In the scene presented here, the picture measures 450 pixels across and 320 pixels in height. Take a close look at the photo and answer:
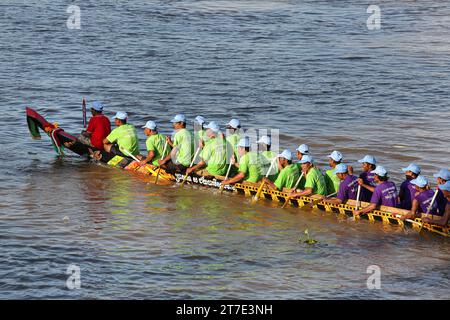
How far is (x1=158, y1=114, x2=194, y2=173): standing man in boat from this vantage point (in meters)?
24.2

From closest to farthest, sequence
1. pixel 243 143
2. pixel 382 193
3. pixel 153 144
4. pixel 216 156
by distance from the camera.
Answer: pixel 382 193 < pixel 243 143 < pixel 216 156 < pixel 153 144

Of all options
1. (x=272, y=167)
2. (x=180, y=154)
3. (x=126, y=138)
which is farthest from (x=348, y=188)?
(x=126, y=138)

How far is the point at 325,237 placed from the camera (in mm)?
20781

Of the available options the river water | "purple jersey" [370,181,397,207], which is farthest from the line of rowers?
the river water

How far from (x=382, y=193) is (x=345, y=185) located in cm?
99

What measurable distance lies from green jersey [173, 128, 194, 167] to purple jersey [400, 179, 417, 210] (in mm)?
6143

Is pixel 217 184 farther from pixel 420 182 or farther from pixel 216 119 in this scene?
pixel 216 119

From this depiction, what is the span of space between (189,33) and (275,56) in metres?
6.04

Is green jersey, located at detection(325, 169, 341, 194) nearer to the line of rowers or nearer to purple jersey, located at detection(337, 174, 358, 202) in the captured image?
the line of rowers

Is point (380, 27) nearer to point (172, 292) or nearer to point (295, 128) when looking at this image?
point (295, 128)

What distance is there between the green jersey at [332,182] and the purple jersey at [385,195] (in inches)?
54.6

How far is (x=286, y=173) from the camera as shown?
22.3 m

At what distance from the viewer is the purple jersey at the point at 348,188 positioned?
21.2 meters

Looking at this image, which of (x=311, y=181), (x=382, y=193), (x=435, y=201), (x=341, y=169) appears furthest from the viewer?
(x=311, y=181)
